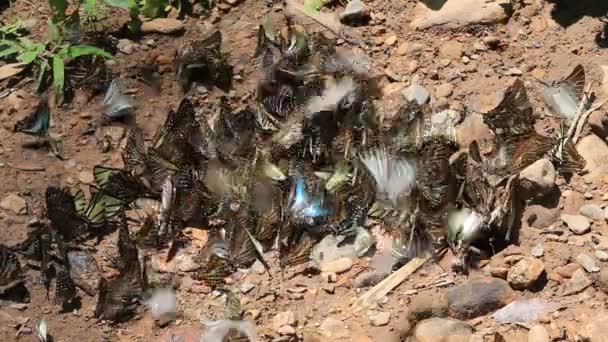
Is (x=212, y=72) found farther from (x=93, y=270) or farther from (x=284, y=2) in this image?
(x=93, y=270)

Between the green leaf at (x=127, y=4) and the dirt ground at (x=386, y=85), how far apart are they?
0.36ft

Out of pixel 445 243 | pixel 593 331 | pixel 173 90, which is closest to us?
pixel 593 331

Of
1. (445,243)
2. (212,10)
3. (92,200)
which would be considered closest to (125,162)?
(92,200)

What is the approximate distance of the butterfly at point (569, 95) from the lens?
3312 millimetres

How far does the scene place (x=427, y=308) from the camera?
2930 mm

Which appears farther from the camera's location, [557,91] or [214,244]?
[557,91]

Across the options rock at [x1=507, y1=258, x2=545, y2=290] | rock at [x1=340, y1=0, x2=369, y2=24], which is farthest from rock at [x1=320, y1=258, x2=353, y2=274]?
rock at [x1=340, y1=0, x2=369, y2=24]

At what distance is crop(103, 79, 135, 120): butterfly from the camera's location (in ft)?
11.4

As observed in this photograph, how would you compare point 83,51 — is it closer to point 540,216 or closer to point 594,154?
point 540,216

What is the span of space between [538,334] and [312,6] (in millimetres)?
1535

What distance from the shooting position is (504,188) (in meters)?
3.11

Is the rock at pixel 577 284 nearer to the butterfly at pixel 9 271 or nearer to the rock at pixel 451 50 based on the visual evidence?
the rock at pixel 451 50

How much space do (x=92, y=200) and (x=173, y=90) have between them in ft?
1.78

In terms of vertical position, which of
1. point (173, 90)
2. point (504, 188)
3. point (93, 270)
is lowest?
point (93, 270)
